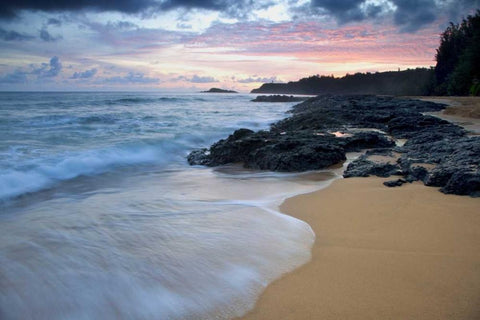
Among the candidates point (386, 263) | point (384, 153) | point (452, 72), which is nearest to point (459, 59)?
point (452, 72)

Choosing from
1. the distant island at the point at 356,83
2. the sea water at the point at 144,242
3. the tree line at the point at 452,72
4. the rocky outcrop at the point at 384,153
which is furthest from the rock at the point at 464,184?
the distant island at the point at 356,83

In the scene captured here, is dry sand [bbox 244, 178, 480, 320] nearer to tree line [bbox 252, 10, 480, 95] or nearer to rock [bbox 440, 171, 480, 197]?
rock [bbox 440, 171, 480, 197]

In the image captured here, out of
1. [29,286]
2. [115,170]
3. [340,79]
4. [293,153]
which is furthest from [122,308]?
[340,79]

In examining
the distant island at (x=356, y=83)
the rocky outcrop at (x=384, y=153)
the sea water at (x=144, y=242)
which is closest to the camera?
the sea water at (x=144, y=242)

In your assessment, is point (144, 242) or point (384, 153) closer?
point (144, 242)

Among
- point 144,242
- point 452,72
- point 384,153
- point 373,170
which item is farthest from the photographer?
point 452,72

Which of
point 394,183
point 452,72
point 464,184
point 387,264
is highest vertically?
point 452,72

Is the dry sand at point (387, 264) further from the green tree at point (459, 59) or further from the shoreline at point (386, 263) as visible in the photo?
the green tree at point (459, 59)

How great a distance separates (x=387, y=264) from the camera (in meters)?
2.22

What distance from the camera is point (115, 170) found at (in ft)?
23.1

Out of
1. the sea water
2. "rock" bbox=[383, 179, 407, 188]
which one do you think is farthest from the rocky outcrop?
the sea water

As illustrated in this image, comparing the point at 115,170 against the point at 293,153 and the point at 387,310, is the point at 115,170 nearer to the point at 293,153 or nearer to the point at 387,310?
the point at 293,153

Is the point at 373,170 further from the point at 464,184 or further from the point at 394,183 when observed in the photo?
the point at 464,184

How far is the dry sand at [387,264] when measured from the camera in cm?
177
